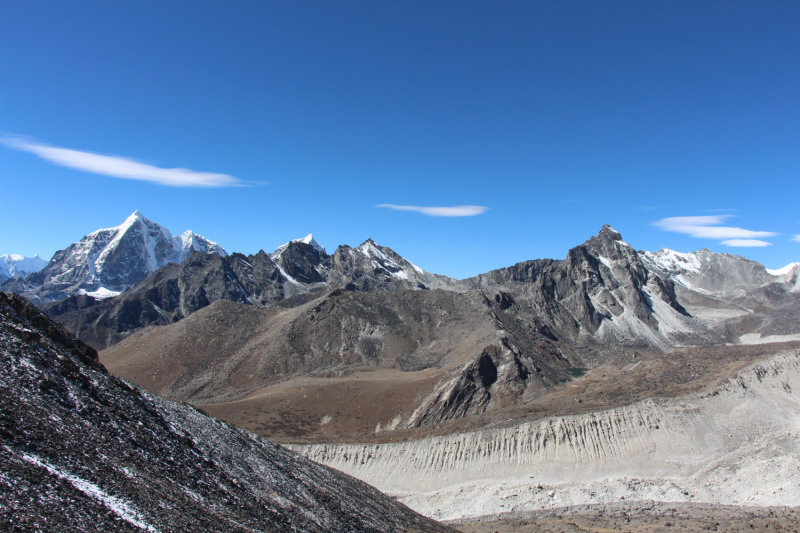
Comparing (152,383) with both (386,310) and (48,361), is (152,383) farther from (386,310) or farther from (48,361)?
(48,361)

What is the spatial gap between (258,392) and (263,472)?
50442mm

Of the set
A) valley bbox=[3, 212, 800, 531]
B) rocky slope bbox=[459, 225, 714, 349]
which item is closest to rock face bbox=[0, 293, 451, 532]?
valley bbox=[3, 212, 800, 531]

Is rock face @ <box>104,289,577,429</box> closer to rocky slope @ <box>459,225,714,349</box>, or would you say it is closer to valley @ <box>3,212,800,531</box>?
valley @ <box>3,212,800,531</box>

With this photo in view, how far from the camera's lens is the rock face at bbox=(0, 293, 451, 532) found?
12.1 metres

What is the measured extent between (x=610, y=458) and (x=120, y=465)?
4155 cm

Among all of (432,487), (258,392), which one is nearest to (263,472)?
(432,487)

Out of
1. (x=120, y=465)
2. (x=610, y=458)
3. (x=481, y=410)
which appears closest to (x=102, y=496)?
(x=120, y=465)

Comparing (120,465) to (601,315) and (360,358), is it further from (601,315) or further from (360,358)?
(601,315)

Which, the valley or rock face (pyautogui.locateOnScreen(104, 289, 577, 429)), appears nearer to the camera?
the valley

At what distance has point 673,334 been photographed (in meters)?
181

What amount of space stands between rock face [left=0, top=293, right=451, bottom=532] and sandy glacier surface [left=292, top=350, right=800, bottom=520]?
18096mm

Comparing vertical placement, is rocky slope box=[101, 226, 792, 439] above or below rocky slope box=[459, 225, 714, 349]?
below

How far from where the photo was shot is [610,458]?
42000mm

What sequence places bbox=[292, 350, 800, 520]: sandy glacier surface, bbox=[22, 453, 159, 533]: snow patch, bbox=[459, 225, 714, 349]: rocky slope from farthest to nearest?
bbox=[459, 225, 714, 349]: rocky slope → bbox=[292, 350, 800, 520]: sandy glacier surface → bbox=[22, 453, 159, 533]: snow patch
